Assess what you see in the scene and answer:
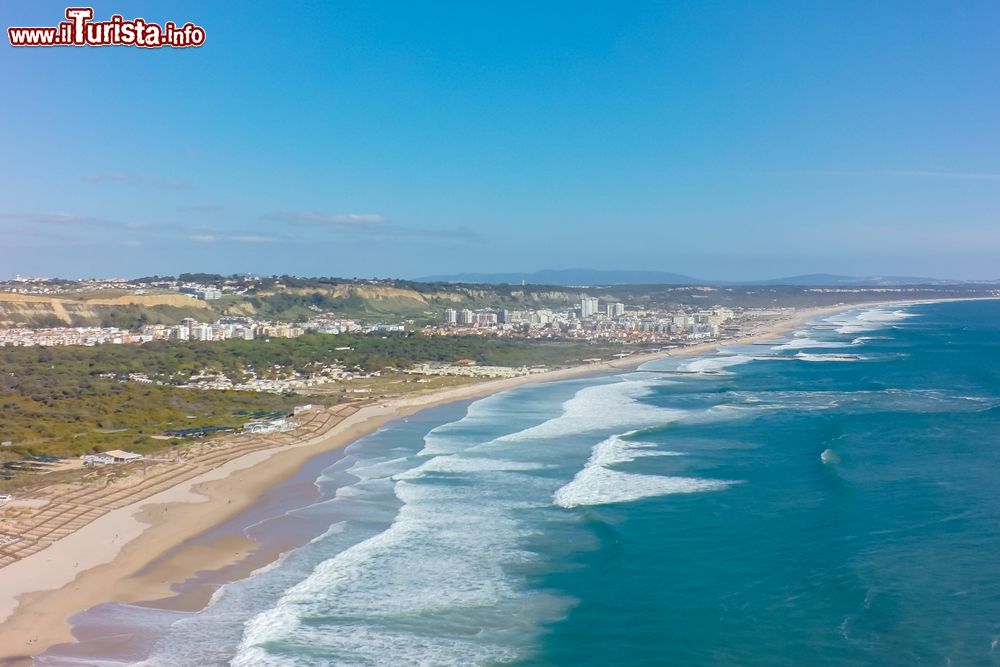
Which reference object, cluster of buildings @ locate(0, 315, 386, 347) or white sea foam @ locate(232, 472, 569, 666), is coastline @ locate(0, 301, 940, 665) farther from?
cluster of buildings @ locate(0, 315, 386, 347)

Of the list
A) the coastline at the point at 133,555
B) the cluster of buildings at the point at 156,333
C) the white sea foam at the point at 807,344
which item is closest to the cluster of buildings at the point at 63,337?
the cluster of buildings at the point at 156,333

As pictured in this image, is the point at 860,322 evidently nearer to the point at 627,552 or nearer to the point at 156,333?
the point at 156,333

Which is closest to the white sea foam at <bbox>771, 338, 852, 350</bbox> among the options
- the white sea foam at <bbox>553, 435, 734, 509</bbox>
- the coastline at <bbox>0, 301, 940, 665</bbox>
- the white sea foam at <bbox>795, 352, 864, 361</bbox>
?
the white sea foam at <bbox>795, 352, 864, 361</bbox>

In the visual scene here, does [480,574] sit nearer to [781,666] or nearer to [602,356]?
[781,666]

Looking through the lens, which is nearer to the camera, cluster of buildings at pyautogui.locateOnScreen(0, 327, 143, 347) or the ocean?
the ocean

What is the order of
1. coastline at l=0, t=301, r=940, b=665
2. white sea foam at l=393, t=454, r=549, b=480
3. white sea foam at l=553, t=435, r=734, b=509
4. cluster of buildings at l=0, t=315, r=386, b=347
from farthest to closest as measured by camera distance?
cluster of buildings at l=0, t=315, r=386, b=347, white sea foam at l=393, t=454, r=549, b=480, white sea foam at l=553, t=435, r=734, b=509, coastline at l=0, t=301, r=940, b=665
